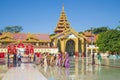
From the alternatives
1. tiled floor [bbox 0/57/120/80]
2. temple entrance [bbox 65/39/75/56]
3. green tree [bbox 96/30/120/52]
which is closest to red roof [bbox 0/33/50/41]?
temple entrance [bbox 65/39/75/56]

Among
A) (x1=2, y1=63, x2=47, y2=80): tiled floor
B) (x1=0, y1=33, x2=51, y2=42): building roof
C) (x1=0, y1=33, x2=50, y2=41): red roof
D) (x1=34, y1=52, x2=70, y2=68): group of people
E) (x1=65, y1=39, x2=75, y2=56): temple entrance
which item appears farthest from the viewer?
(x1=65, y1=39, x2=75, y2=56): temple entrance

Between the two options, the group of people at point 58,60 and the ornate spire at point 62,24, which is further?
the ornate spire at point 62,24

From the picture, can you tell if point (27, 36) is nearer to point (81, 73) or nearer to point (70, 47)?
point (70, 47)

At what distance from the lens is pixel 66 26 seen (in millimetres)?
99125

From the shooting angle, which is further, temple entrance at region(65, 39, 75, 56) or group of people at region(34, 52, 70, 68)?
temple entrance at region(65, 39, 75, 56)

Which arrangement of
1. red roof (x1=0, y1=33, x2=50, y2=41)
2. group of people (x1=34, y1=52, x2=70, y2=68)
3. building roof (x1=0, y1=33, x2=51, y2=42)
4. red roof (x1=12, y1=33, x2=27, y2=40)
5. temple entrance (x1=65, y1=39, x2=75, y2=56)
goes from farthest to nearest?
temple entrance (x1=65, y1=39, x2=75, y2=56) → red roof (x1=0, y1=33, x2=50, y2=41) → red roof (x1=12, y1=33, x2=27, y2=40) → building roof (x1=0, y1=33, x2=51, y2=42) → group of people (x1=34, y1=52, x2=70, y2=68)

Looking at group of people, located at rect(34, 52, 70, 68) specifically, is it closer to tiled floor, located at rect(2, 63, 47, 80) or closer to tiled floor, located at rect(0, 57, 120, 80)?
tiled floor, located at rect(0, 57, 120, 80)

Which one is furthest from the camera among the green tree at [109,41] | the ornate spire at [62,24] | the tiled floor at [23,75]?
the ornate spire at [62,24]

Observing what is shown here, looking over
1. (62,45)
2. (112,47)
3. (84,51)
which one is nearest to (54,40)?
(62,45)

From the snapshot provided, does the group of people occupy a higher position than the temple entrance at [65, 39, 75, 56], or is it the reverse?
the temple entrance at [65, 39, 75, 56]

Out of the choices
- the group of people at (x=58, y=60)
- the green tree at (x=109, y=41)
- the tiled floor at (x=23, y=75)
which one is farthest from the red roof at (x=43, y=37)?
the tiled floor at (x=23, y=75)

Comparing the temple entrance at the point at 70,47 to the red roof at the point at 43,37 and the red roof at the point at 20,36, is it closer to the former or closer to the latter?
the red roof at the point at 43,37

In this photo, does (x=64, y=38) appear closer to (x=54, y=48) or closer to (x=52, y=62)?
(x=54, y=48)

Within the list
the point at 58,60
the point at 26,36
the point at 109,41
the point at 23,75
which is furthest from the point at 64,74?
the point at 26,36
